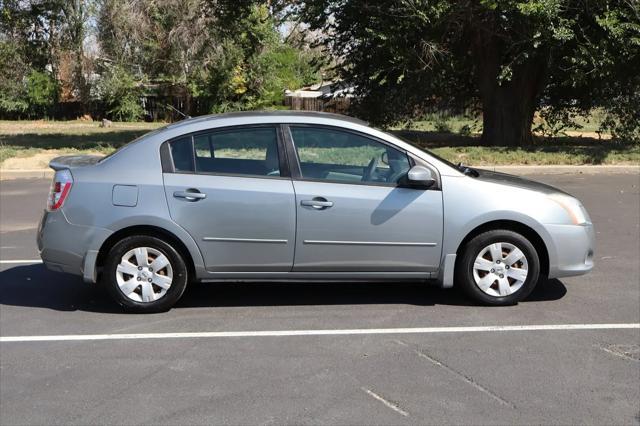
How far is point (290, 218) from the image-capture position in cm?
579

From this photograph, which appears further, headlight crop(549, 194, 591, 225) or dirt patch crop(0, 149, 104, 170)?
dirt patch crop(0, 149, 104, 170)

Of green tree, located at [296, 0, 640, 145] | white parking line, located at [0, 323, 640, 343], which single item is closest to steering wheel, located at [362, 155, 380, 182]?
white parking line, located at [0, 323, 640, 343]

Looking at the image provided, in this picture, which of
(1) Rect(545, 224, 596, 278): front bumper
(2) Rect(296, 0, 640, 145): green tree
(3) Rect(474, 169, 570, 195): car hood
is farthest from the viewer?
(2) Rect(296, 0, 640, 145): green tree

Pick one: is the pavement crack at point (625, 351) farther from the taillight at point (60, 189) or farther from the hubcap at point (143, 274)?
the taillight at point (60, 189)

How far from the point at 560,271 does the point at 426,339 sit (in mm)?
1501

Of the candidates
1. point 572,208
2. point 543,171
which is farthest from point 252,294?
point 543,171

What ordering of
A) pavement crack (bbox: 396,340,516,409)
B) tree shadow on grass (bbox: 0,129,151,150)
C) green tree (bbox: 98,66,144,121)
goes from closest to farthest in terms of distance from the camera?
pavement crack (bbox: 396,340,516,409) < tree shadow on grass (bbox: 0,129,151,150) < green tree (bbox: 98,66,144,121)

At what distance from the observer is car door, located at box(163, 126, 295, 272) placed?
5777 mm

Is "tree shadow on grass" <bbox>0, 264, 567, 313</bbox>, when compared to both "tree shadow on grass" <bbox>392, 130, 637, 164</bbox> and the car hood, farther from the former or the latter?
"tree shadow on grass" <bbox>392, 130, 637, 164</bbox>

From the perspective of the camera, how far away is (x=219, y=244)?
5.84 meters

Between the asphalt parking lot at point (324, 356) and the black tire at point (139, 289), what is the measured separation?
125mm

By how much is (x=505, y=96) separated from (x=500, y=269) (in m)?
14.0

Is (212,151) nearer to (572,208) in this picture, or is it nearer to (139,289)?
(139,289)

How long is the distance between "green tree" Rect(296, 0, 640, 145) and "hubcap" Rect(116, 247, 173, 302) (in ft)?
37.3
